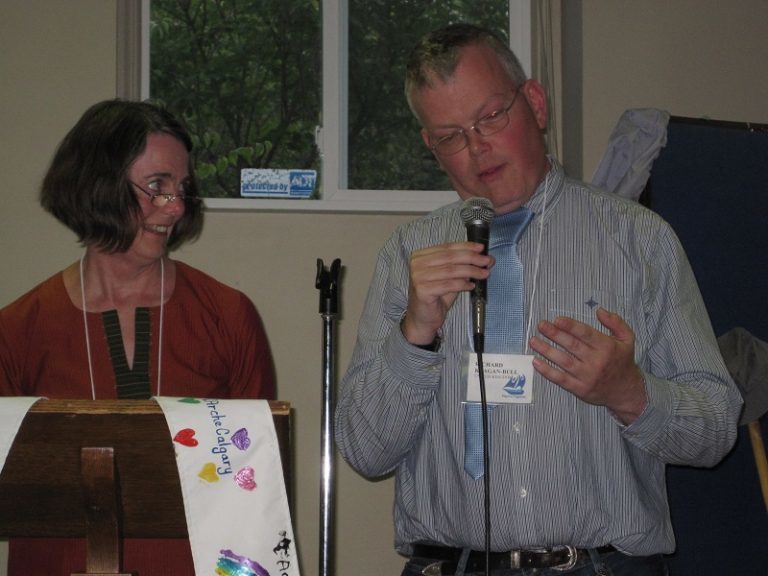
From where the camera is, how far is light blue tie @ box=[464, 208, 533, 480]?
1724 millimetres

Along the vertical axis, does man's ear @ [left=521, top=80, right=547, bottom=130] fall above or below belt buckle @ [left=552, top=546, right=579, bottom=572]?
above

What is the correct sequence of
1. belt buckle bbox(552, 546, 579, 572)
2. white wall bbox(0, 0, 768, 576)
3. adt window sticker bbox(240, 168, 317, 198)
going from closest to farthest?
→ belt buckle bbox(552, 546, 579, 572) < white wall bbox(0, 0, 768, 576) < adt window sticker bbox(240, 168, 317, 198)

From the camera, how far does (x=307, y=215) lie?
357 cm

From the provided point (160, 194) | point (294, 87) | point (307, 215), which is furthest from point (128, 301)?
point (294, 87)

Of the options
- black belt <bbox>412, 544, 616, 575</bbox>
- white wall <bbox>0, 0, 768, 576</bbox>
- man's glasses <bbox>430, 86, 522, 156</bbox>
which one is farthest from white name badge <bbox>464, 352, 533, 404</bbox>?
white wall <bbox>0, 0, 768, 576</bbox>

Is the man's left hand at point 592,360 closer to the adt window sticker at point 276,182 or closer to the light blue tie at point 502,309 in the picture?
the light blue tie at point 502,309

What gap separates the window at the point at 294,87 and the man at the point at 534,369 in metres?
1.71

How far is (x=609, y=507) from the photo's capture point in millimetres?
1676

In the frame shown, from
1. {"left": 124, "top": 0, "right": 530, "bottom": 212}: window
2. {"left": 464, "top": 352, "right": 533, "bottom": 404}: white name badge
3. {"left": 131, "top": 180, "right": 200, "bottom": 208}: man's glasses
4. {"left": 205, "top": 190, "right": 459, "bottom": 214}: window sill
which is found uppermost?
{"left": 124, "top": 0, "right": 530, "bottom": 212}: window

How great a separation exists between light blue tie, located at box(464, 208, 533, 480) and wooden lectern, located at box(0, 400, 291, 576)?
571 millimetres

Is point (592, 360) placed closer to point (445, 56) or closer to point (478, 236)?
point (478, 236)

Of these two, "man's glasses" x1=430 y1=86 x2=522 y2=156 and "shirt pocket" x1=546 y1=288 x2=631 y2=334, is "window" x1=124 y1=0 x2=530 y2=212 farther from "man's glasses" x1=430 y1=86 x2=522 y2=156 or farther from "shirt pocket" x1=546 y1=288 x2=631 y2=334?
"shirt pocket" x1=546 y1=288 x2=631 y2=334

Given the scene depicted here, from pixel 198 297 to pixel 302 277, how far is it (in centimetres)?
107

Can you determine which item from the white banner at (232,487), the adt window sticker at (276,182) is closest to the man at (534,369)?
the white banner at (232,487)
